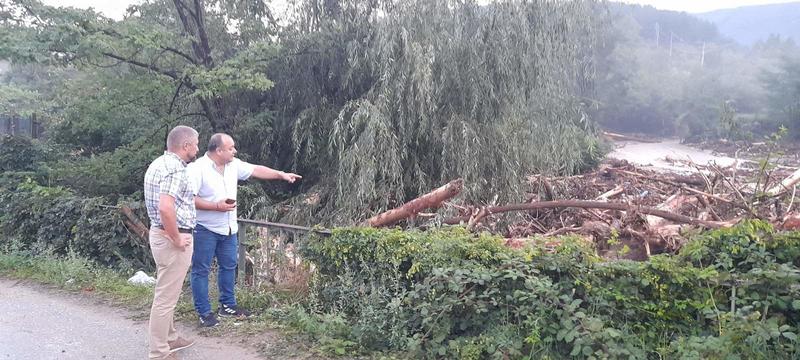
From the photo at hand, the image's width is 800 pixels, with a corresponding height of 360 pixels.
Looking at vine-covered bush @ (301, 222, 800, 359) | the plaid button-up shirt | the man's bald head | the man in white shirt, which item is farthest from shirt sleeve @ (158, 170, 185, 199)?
vine-covered bush @ (301, 222, 800, 359)

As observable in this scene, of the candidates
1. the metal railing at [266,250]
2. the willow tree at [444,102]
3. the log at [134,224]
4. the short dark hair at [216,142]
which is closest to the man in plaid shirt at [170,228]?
the short dark hair at [216,142]

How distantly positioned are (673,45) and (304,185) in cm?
6798

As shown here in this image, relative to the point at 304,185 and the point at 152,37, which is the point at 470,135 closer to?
the point at 304,185

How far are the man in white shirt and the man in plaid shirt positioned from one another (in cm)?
37

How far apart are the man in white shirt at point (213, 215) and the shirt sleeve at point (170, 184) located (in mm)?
468

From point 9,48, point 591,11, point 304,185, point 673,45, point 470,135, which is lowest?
point 304,185

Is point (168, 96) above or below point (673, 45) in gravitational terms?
below

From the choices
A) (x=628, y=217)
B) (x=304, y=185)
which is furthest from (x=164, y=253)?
(x=304, y=185)

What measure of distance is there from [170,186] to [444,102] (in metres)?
7.31

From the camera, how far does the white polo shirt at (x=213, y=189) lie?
4.80 metres

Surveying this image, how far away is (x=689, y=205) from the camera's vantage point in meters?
8.44

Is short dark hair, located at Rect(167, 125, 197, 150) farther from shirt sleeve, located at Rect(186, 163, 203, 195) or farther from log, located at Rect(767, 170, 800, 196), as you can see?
log, located at Rect(767, 170, 800, 196)

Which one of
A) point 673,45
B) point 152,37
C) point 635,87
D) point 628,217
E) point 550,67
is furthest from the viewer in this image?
point 673,45

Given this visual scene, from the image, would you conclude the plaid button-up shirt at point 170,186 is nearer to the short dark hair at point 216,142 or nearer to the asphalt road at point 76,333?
the short dark hair at point 216,142
